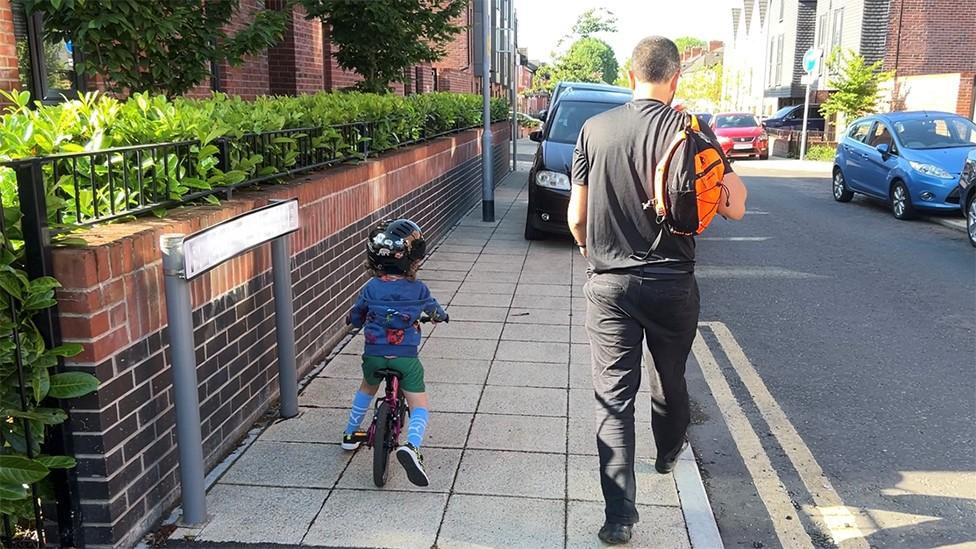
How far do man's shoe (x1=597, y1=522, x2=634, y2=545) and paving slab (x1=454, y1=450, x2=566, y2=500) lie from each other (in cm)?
44

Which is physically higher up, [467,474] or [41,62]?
[41,62]

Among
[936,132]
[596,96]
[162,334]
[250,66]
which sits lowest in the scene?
[162,334]

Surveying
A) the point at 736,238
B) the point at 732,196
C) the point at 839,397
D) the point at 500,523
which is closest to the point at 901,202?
the point at 736,238

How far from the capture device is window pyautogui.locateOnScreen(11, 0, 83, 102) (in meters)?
6.01

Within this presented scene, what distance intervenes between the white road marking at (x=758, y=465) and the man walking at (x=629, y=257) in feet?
2.66

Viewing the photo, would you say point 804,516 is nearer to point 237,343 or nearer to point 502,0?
point 237,343

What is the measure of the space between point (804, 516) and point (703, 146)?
187 cm

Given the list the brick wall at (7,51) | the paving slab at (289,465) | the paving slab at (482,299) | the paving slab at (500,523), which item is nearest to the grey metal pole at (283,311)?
the paving slab at (289,465)

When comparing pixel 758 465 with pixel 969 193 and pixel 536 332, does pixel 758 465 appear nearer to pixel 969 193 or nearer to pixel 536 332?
pixel 536 332

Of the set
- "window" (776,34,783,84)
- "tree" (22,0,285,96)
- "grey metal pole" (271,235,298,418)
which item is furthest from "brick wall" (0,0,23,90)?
"window" (776,34,783,84)

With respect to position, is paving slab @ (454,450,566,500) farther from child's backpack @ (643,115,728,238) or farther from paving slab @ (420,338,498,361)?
paving slab @ (420,338,498,361)

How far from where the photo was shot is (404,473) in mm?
4043

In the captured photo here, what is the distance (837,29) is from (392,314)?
34.3 metres

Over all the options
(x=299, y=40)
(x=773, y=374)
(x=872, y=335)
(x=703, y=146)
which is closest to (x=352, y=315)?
(x=703, y=146)
